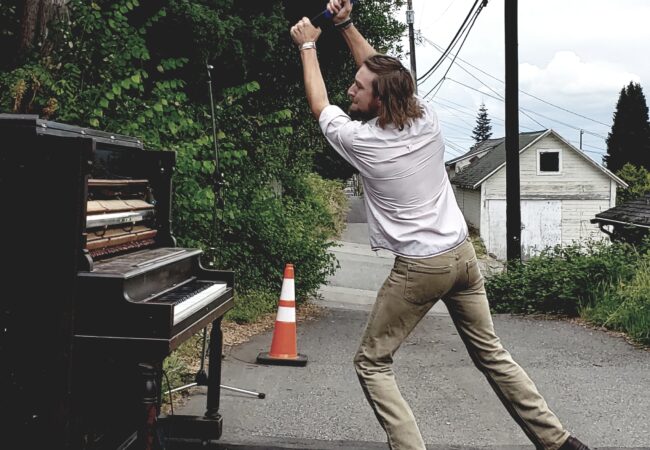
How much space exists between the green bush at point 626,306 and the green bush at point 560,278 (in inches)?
8.3

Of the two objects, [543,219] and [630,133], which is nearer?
[543,219]

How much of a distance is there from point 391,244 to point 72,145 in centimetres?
153

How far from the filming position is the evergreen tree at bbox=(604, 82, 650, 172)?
60094mm

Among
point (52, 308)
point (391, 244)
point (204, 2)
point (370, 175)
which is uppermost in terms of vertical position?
point (204, 2)

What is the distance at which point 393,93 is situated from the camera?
3750mm

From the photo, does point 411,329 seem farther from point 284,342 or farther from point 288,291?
point 288,291

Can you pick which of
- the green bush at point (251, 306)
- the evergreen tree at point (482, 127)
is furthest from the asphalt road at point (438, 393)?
the evergreen tree at point (482, 127)

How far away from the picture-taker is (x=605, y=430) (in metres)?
5.37

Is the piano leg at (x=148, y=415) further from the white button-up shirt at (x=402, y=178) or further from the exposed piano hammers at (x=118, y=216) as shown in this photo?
the white button-up shirt at (x=402, y=178)

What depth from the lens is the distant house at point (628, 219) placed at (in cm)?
2101

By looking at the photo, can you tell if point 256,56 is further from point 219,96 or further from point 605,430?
point 605,430

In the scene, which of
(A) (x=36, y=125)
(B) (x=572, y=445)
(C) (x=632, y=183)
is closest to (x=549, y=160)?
(C) (x=632, y=183)

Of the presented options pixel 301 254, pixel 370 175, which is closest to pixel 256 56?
pixel 301 254

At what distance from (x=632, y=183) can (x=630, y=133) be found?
10518mm
